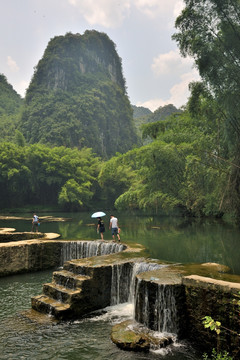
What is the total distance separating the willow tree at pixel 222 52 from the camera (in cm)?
1348

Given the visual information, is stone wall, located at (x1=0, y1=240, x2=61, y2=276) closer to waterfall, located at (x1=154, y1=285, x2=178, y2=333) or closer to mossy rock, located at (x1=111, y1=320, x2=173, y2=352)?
mossy rock, located at (x1=111, y1=320, x2=173, y2=352)

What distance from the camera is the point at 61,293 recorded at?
8617 mm

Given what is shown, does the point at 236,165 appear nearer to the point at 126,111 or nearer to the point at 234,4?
the point at 234,4

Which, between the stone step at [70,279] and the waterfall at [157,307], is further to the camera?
the stone step at [70,279]

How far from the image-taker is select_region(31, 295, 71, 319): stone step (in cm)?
800

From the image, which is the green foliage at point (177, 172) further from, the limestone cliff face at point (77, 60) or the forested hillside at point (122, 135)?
the limestone cliff face at point (77, 60)

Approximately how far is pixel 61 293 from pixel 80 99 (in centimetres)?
8445

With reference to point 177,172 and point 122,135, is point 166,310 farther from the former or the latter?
point 122,135

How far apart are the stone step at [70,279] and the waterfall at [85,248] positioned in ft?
12.2

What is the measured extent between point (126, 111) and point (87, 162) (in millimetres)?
49426

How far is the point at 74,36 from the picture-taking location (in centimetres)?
9994

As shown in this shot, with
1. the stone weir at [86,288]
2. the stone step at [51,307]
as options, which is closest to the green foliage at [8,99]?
the stone weir at [86,288]

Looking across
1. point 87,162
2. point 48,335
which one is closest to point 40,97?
point 87,162

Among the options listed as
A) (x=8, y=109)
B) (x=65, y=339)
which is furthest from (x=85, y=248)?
(x=8, y=109)
